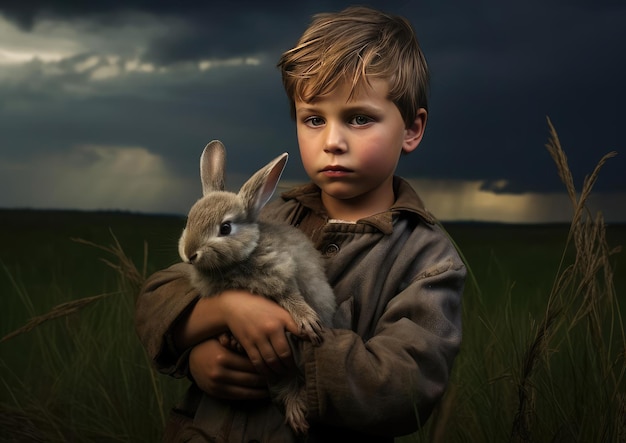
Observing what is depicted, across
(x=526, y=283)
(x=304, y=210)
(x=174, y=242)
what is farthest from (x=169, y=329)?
(x=526, y=283)

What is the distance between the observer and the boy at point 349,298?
292cm

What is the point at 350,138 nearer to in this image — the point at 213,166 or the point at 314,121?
the point at 314,121

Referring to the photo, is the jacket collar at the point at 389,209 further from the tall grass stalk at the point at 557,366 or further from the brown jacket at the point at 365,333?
the tall grass stalk at the point at 557,366

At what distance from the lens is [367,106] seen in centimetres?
317

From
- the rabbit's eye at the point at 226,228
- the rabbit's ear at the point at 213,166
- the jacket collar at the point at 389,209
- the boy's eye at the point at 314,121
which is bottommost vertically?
the rabbit's eye at the point at 226,228

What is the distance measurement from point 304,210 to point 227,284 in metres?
0.72

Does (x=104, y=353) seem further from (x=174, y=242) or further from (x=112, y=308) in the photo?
(x=174, y=242)

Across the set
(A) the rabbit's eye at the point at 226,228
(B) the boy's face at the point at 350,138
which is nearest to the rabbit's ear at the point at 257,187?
(A) the rabbit's eye at the point at 226,228

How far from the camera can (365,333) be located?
3248mm

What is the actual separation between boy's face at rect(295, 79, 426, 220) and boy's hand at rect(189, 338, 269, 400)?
0.76 meters

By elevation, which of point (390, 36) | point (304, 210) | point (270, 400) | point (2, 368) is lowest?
point (2, 368)

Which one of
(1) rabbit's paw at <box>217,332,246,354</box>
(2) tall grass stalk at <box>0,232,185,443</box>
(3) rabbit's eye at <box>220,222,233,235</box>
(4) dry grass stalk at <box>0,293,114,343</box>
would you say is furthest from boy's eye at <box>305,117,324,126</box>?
(2) tall grass stalk at <box>0,232,185,443</box>

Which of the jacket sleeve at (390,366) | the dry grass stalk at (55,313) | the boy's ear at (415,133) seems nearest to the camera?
the jacket sleeve at (390,366)

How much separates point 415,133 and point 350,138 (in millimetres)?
432
